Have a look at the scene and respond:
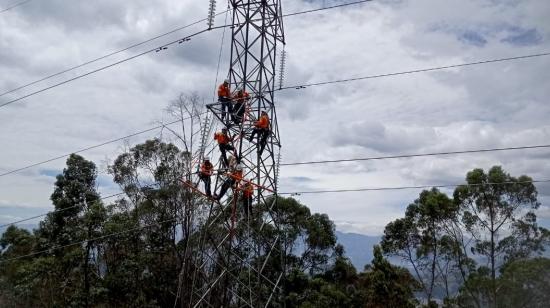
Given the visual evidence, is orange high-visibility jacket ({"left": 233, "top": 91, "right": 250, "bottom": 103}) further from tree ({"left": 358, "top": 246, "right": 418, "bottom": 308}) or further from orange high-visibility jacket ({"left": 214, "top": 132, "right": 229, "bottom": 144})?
tree ({"left": 358, "top": 246, "right": 418, "bottom": 308})

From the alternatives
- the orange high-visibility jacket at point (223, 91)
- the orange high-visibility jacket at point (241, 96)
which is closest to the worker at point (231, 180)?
the orange high-visibility jacket at point (241, 96)

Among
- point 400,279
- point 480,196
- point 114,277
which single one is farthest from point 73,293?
point 480,196

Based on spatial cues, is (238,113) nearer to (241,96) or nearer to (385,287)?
(241,96)

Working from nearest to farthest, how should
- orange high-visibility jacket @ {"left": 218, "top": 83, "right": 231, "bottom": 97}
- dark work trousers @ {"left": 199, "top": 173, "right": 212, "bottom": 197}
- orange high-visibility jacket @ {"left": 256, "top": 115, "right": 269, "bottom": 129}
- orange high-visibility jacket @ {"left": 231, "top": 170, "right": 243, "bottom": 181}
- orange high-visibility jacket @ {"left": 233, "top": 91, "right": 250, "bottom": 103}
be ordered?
orange high-visibility jacket @ {"left": 231, "top": 170, "right": 243, "bottom": 181} → orange high-visibility jacket @ {"left": 256, "top": 115, "right": 269, "bottom": 129} → orange high-visibility jacket @ {"left": 233, "top": 91, "right": 250, "bottom": 103} → orange high-visibility jacket @ {"left": 218, "top": 83, "right": 231, "bottom": 97} → dark work trousers @ {"left": 199, "top": 173, "right": 212, "bottom": 197}

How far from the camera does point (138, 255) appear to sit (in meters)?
28.9

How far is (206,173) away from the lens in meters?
13.1

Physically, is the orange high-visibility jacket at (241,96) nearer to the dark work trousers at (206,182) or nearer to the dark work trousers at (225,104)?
the dark work trousers at (225,104)

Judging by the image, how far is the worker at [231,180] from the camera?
1217cm

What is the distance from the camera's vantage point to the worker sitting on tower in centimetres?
1273

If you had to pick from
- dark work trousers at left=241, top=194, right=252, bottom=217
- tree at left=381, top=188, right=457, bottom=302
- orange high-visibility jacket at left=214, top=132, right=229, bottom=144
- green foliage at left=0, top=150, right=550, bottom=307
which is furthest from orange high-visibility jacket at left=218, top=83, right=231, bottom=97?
tree at left=381, top=188, right=457, bottom=302

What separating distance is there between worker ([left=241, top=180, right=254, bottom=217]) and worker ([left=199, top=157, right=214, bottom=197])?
3.83 feet

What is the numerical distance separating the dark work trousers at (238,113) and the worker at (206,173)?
138 cm

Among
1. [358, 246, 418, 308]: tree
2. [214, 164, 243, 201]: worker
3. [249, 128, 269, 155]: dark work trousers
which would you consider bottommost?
[358, 246, 418, 308]: tree

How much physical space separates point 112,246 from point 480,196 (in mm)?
21767
